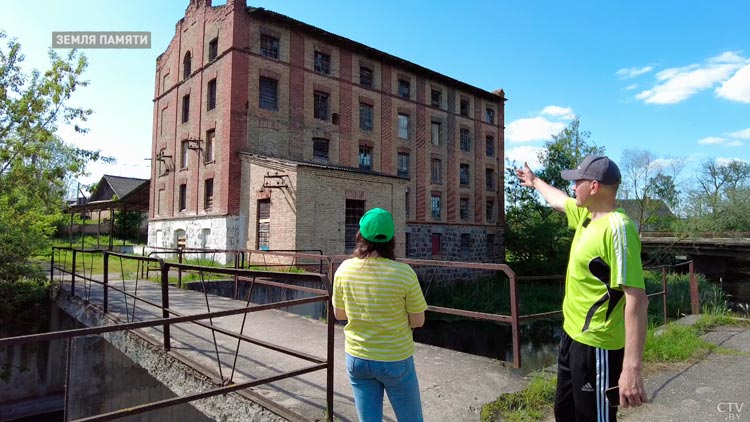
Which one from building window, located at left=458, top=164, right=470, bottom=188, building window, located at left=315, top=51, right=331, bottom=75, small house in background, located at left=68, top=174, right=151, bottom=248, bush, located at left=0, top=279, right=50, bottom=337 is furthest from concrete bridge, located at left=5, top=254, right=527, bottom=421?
building window, located at left=458, top=164, right=470, bottom=188

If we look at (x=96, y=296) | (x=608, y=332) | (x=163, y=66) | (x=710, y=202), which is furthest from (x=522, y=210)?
(x=608, y=332)

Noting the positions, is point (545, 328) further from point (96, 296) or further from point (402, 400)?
point (402, 400)

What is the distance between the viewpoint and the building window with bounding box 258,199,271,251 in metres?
17.8

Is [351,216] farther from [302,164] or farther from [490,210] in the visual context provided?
[490,210]

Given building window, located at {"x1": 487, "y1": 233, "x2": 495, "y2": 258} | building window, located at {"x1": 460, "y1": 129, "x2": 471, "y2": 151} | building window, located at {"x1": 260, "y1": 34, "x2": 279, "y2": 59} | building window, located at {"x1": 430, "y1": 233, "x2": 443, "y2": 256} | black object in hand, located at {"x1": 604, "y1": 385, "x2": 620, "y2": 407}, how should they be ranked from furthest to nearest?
building window, located at {"x1": 487, "y1": 233, "x2": 495, "y2": 258}, building window, located at {"x1": 460, "y1": 129, "x2": 471, "y2": 151}, building window, located at {"x1": 430, "y1": 233, "x2": 443, "y2": 256}, building window, located at {"x1": 260, "y1": 34, "x2": 279, "y2": 59}, black object in hand, located at {"x1": 604, "y1": 385, "x2": 620, "y2": 407}

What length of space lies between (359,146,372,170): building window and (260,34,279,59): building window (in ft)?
22.2

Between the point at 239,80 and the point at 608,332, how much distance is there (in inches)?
762

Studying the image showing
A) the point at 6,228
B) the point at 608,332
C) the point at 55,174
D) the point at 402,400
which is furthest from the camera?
the point at 55,174

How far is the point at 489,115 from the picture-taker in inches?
1272

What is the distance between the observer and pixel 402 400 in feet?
7.45

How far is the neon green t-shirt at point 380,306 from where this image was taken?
2.25 m

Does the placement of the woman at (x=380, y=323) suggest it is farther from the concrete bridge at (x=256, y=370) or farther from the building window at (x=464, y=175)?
the building window at (x=464, y=175)

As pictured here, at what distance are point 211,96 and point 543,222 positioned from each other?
22964mm

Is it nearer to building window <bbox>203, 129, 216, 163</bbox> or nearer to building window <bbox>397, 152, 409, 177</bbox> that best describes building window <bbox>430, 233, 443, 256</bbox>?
building window <bbox>397, 152, 409, 177</bbox>
